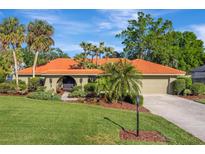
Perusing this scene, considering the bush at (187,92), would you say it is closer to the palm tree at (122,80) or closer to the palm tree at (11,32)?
the palm tree at (122,80)

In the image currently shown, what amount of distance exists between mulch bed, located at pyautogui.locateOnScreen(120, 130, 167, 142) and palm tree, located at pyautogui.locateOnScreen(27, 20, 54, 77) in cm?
2611

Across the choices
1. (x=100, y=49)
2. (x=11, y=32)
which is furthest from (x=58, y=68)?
(x=11, y=32)

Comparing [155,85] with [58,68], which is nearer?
[155,85]

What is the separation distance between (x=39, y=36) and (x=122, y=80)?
782 inches

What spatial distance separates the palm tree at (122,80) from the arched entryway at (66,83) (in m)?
13.8

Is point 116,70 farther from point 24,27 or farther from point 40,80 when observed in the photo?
point 24,27

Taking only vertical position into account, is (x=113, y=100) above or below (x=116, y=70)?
below

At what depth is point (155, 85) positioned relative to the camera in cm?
3391

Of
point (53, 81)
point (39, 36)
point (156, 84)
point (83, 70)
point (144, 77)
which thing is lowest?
point (156, 84)

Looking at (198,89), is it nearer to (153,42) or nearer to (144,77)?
(144,77)

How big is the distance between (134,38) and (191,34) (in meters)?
12.5

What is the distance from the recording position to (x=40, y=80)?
3522 centimetres
